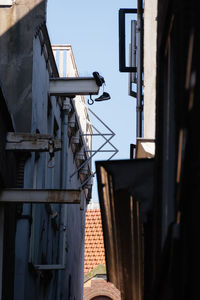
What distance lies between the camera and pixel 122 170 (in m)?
7.09

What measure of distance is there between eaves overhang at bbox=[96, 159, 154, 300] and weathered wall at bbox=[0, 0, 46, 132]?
15.6 ft

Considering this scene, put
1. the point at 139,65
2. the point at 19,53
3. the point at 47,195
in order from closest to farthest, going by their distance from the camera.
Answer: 1. the point at 47,195
2. the point at 139,65
3. the point at 19,53

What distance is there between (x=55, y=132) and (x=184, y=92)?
54.5 feet

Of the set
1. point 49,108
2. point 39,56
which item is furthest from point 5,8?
point 49,108

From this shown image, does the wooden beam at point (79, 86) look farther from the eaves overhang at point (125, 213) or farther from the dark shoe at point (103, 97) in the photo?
the eaves overhang at point (125, 213)

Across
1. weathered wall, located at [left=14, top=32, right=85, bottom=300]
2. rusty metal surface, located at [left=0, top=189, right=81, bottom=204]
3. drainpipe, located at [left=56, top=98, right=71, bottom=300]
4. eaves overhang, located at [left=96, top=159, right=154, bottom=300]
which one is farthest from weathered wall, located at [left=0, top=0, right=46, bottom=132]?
eaves overhang, located at [left=96, top=159, right=154, bottom=300]

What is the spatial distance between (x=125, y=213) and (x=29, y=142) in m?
3.60

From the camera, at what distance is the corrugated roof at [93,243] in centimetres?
4666

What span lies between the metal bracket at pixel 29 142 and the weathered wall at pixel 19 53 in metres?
2.96

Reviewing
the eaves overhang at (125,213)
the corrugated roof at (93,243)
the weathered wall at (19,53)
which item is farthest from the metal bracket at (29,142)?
the corrugated roof at (93,243)

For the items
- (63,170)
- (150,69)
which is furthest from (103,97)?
(150,69)

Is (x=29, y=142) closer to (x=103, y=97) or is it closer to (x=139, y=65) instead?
(x=139, y=65)

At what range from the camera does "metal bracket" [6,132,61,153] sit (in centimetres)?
1182

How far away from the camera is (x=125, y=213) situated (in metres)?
8.77
